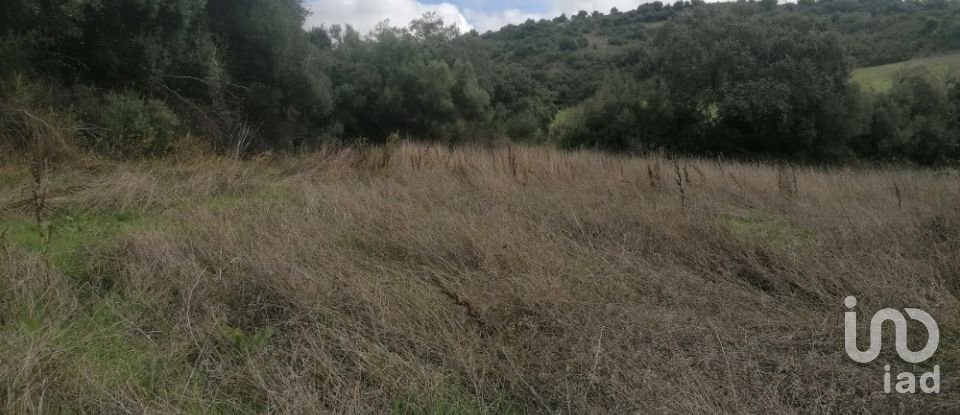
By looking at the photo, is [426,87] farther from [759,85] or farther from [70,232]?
[70,232]

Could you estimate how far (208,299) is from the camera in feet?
Result: 9.78

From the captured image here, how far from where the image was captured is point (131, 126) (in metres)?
8.02

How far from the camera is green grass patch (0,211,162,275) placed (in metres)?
3.59

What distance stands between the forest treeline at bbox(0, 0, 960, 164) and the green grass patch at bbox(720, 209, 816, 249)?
25.0ft

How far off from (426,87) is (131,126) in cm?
942

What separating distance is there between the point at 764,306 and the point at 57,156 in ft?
26.7

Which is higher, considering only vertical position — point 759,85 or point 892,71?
point 892,71

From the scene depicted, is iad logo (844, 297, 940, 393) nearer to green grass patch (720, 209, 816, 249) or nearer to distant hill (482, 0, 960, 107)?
green grass patch (720, 209, 816, 249)

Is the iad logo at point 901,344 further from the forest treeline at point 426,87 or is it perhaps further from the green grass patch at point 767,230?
the forest treeline at point 426,87

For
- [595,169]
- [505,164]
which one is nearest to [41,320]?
[505,164]

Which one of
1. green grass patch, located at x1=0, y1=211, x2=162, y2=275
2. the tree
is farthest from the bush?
the tree

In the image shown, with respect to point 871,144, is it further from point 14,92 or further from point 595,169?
point 14,92

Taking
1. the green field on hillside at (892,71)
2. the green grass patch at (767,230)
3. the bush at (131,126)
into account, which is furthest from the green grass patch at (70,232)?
the green field on hillside at (892,71)

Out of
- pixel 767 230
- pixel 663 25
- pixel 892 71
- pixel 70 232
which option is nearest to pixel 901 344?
pixel 767 230
